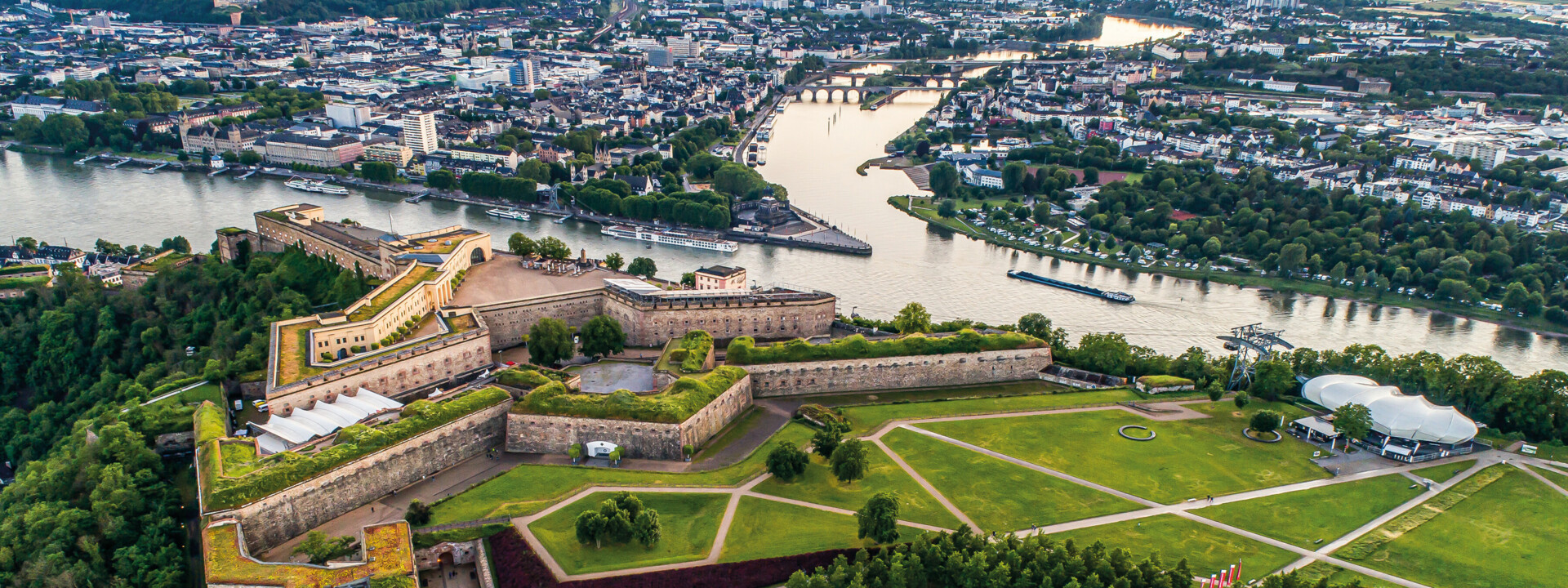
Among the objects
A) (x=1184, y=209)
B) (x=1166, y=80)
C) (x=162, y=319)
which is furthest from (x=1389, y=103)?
(x=162, y=319)

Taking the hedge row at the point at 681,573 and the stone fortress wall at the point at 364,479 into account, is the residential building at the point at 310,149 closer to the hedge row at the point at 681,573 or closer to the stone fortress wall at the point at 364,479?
the stone fortress wall at the point at 364,479

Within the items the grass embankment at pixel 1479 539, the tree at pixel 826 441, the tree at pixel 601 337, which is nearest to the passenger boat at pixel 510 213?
the tree at pixel 601 337

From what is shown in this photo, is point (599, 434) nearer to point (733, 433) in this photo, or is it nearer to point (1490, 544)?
point (733, 433)

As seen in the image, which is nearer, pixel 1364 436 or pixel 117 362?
pixel 1364 436

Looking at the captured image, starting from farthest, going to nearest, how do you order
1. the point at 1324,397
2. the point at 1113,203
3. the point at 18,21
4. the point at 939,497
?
the point at 18,21 < the point at 1113,203 < the point at 1324,397 < the point at 939,497

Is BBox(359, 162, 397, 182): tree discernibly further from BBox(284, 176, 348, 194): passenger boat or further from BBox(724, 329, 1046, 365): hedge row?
BBox(724, 329, 1046, 365): hedge row

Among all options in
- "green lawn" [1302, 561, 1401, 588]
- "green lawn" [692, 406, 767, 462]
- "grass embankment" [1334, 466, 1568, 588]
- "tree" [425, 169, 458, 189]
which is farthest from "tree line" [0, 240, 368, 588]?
"grass embankment" [1334, 466, 1568, 588]

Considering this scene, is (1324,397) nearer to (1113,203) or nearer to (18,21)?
(1113,203)
